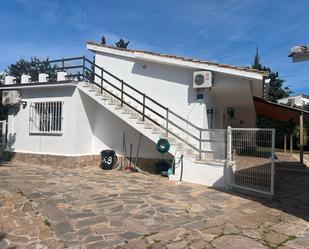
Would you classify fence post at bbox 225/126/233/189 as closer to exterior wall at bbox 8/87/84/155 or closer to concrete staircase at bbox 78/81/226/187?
concrete staircase at bbox 78/81/226/187

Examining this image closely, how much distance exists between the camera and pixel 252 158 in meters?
10.3

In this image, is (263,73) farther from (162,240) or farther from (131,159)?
(162,240)

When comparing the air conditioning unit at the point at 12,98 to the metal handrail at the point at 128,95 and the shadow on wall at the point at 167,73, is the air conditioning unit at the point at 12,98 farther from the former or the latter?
the shadow on wall at the point at 167,73

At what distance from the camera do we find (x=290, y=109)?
17375 mm

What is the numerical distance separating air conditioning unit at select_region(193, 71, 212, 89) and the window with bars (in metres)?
6.24

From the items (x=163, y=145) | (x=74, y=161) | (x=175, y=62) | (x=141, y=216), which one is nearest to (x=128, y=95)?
(x=175, y=62)

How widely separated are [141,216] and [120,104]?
7.98 metres

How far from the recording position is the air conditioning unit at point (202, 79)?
42.7 feet

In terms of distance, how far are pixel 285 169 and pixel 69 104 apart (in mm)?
11352

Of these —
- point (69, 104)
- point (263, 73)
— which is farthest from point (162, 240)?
point (69, 104)

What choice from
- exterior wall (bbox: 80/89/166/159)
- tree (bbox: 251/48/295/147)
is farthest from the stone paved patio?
tree (bbox: 251/48/295/147)

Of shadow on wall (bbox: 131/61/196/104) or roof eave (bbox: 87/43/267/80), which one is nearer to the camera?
roof eave (bbox: 87/43/267/80)

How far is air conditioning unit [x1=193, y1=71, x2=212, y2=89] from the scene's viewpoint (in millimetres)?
13023

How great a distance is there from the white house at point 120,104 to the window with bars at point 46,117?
0.05 m
